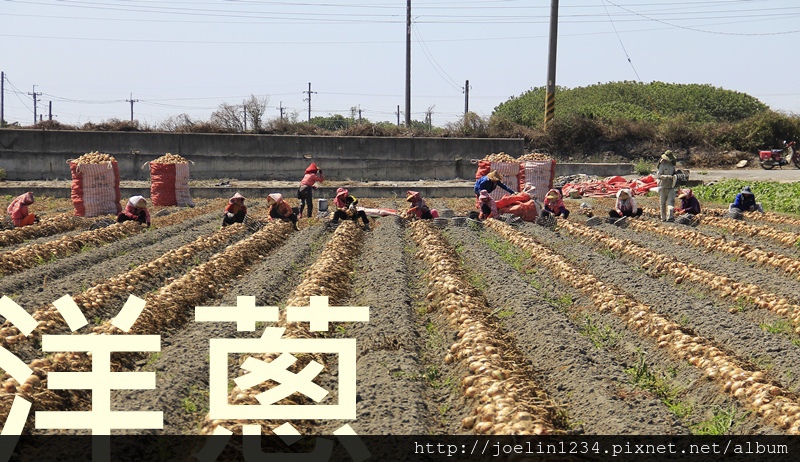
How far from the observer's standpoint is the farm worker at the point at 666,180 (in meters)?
15.6

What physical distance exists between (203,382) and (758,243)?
10061 millimetres

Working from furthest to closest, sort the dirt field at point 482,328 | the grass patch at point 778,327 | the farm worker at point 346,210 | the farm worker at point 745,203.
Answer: the farm worker at point 745,203, the farm worker at point 346,210, the grass patch at point 778,327, the dirt field at point 482,328

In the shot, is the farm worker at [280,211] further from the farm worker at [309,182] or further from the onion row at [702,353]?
the onion row at [702,353]

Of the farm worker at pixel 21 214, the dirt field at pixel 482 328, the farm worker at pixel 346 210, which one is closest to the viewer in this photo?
the dirt field at pixel 482 328

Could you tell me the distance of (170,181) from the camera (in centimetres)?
2117

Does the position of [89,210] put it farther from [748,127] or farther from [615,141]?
[748,127]

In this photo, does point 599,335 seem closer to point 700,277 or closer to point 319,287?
point 700,277

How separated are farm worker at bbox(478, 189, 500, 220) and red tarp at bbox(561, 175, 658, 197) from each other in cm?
784

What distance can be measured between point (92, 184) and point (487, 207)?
26.4ft

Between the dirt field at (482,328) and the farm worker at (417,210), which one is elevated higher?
the farm worker at (417,210)

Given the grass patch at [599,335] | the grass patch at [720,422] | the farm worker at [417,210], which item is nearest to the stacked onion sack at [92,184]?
the farm worker at [417,210]

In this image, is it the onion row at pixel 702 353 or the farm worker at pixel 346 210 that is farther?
the farm worker at pixel 346 210

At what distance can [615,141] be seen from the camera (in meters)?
35.1

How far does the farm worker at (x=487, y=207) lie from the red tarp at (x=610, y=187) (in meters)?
7.84
